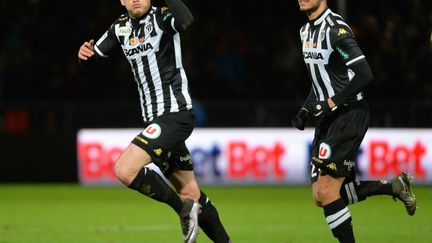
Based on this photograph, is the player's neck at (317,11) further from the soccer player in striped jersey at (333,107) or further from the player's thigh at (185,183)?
the player's thigh at (185,183)

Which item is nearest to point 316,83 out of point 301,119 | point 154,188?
point 301,119

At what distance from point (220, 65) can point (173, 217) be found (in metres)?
5.74

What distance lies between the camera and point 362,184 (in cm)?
763

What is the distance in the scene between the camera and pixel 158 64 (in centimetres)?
716

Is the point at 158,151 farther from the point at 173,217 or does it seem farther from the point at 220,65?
the point at 220,65

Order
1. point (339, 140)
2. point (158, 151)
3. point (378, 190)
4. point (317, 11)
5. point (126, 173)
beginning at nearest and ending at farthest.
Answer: point (126, 173) < point (158, 151) < point (339, 140) < point (317, 11) < point (378, 190)

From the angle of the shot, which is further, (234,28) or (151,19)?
(234,28)

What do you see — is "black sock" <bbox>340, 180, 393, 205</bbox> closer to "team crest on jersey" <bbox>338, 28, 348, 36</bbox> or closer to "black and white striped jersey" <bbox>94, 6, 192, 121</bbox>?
"team crest on jersey" <bbox>338, 28, 348, 36</bbox>

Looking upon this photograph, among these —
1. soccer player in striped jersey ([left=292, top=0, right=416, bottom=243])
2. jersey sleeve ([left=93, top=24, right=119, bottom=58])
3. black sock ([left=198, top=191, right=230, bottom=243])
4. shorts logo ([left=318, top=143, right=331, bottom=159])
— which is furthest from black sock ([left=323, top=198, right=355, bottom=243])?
jersey sleeve ([left=93, top=24, right=119, bottom=58])

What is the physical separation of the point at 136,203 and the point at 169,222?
8.40ft

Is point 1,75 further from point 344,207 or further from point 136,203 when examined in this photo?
point 344,207

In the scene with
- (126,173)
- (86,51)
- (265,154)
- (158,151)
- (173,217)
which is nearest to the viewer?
(126,173)

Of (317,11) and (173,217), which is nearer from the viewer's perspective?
(317,11)

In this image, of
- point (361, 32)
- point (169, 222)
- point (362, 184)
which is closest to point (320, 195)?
point (362, 184)
